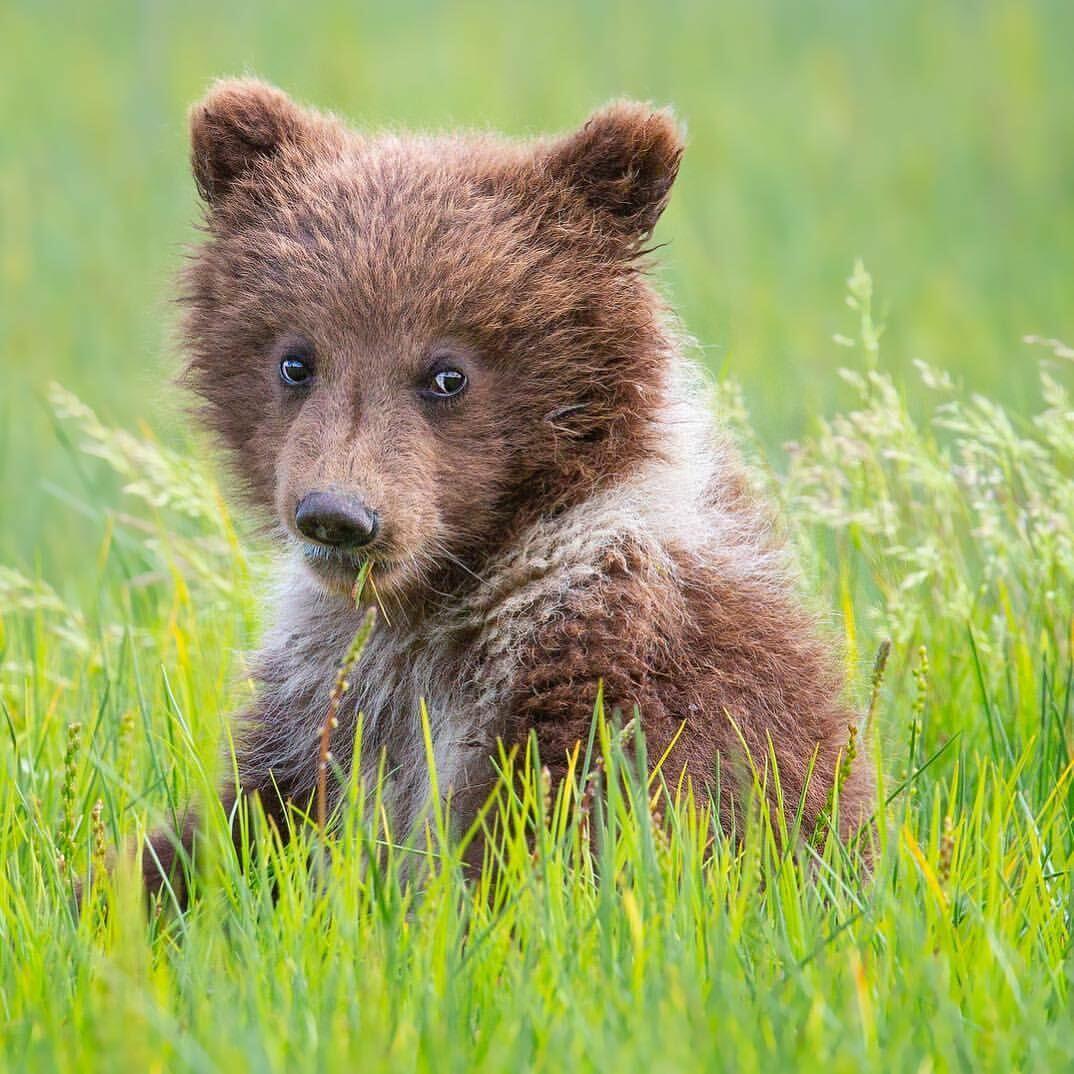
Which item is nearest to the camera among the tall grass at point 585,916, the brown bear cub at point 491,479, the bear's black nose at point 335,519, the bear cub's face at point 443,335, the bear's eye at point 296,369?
the tall grass at point 585,916

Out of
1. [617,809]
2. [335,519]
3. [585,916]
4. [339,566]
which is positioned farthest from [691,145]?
[585,916]

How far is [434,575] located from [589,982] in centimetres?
147

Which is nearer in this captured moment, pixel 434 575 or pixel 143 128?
pixel 434 575

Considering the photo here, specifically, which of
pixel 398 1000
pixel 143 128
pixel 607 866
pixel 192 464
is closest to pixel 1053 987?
pixel 607 866

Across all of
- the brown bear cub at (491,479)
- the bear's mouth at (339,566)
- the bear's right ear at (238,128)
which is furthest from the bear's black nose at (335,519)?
the bear's right ear at (238,128)

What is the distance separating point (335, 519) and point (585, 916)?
1.06 metres

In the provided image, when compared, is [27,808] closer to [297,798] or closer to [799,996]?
[297,798]

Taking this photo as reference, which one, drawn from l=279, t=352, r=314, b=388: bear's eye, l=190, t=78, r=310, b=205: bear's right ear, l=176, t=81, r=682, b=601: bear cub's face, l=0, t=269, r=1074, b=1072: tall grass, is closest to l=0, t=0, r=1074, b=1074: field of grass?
l=0, t=269, r=1074, b=1072: tall grass

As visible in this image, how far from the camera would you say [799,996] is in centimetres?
302

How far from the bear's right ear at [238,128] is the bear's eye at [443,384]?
0.90 m

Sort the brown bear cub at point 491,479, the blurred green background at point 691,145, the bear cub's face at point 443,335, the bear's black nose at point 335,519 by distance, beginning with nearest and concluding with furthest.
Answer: the bear's black nose at point 335,519 < the brown bear cub at point 491,479 < the bear cub's face at point 443,335 < the blurred green background at point 691,145

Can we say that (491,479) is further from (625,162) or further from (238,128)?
(238,128)

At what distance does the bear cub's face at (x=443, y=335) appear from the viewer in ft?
13.5

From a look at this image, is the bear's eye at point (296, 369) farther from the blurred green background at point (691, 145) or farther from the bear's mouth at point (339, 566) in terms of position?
the blurred green background at point (691, 145)
